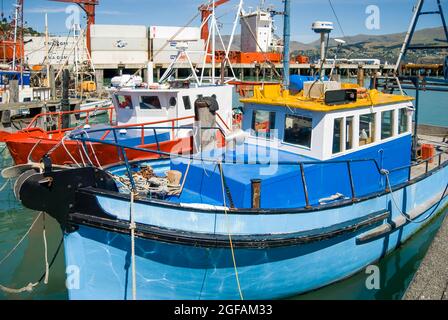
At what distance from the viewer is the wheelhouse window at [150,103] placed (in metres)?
13.4

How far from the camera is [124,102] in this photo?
13.9 metres

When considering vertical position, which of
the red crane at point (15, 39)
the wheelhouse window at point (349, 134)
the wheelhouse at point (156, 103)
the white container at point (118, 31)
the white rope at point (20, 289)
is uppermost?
the white container at point (118, 31)

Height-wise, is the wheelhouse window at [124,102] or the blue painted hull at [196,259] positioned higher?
the wheelhouse window at [124,102]

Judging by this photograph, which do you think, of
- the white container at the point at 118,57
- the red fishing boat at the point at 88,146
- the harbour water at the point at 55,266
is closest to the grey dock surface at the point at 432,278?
the harbour water at the point at 55,266

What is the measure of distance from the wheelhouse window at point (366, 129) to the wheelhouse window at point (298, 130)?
1.14 m

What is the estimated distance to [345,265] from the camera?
7.37 meters

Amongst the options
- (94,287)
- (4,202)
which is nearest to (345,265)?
(94,287)

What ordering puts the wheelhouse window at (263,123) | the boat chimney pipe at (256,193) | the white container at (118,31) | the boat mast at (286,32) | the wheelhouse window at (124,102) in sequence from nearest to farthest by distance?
the boat chimney pipe at (256,193)
the wheelhouse window at (263,123)
the wheelhouse window at (124,102)
the boat mast at (286,32)
the white container at (118,31)

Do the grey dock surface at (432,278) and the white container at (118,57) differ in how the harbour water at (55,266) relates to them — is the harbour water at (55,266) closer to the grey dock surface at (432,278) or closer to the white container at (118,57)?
the grey dock surface at (432,278)

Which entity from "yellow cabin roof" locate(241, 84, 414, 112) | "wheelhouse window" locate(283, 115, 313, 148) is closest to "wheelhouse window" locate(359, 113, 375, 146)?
"yellow cabin roof" locate(241, 84, 414, 112)

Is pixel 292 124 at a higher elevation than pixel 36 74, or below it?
below
